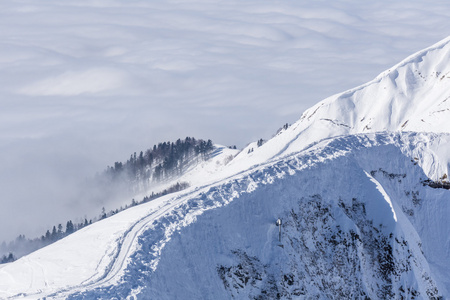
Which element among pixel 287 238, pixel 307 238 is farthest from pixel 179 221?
pixel 307 238

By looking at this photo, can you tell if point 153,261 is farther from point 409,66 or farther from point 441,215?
point 409,66

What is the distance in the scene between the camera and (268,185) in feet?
207

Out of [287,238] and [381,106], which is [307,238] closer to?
[287,238]

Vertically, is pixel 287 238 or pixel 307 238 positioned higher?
pixel 287 238

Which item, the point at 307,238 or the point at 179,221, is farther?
the point at 307,238

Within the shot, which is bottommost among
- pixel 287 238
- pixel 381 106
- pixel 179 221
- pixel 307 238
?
pixel 381 106

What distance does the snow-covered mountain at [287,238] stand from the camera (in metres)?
51.9

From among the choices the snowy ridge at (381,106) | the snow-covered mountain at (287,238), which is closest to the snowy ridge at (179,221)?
the snow-covered mountain at (287,238)

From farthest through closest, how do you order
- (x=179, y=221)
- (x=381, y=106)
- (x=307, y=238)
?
(x=381, y=106), (x=307, y=238), (x=179, y=221)

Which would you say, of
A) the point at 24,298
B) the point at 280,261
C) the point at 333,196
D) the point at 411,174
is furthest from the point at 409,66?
the point at 24,298

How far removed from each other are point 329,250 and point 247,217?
8.68 metres

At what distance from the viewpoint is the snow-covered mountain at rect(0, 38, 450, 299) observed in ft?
170

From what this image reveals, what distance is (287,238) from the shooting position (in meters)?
59.3

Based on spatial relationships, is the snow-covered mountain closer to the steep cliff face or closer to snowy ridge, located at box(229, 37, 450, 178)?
the steep cliff face
